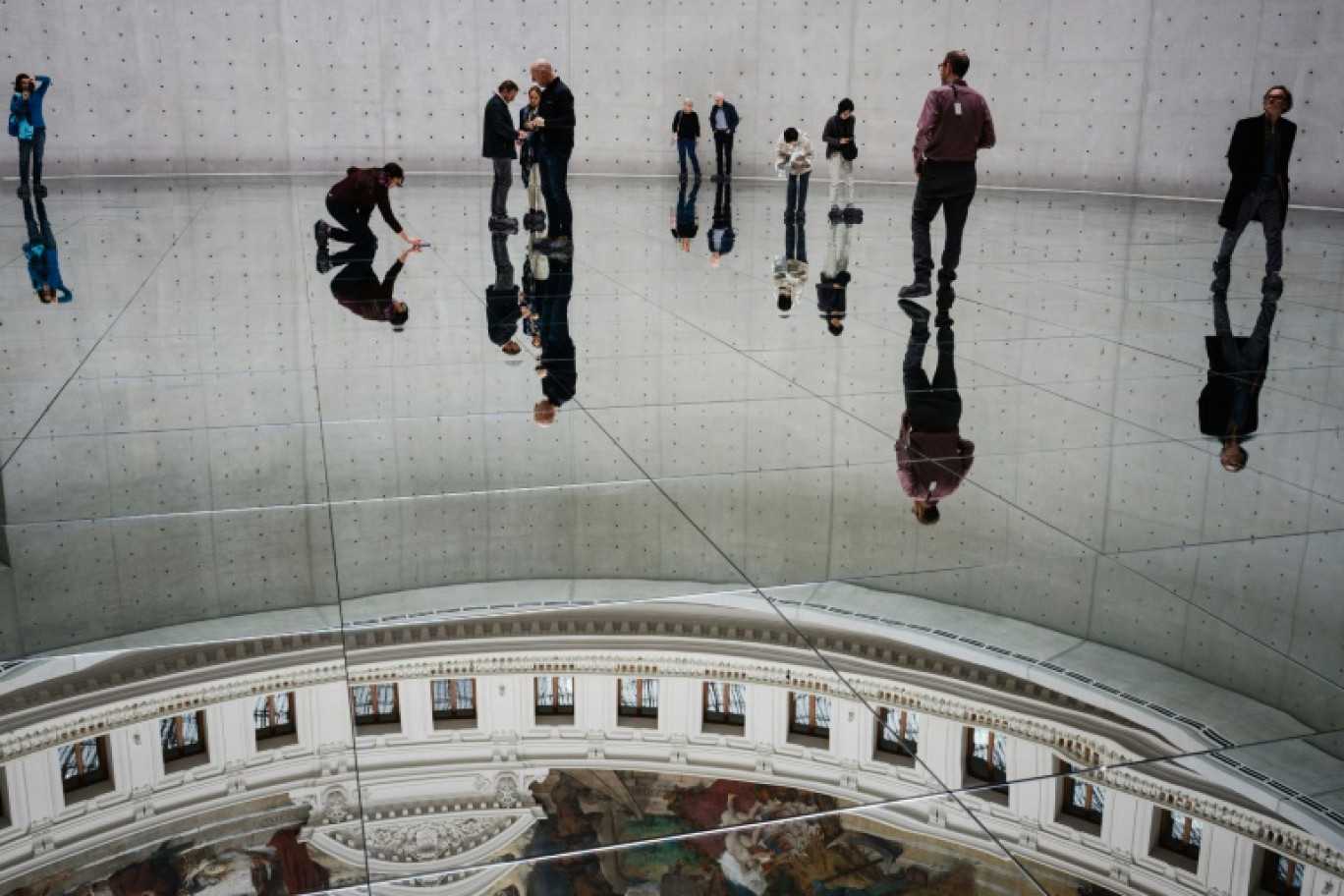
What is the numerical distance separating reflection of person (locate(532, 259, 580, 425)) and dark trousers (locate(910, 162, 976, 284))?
284cm

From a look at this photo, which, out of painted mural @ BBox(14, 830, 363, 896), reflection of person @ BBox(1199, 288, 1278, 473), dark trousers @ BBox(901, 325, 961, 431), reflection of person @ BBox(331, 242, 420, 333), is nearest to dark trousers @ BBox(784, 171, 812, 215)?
reflection of person @ BBox(331, 242, 420, 333)

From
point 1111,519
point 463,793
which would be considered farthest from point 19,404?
point 1111,519

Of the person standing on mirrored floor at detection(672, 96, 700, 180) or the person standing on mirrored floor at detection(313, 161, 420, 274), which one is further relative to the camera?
the person standing on mirrored floor at detection(672, 96, 700, 180)

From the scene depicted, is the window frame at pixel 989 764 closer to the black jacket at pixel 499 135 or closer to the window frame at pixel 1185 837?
the window frame at pixel 1185 837

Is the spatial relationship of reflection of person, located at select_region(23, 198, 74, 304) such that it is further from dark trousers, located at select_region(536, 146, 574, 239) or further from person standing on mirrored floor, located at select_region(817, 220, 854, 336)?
person standing on mirrored floor, located at select_region(817, 220, 854, 336)

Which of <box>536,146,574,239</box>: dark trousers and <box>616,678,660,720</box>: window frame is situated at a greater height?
<box>536,146,574,239</box>: dark trousers

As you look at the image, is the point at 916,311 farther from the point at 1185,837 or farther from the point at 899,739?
the point at 1185,837

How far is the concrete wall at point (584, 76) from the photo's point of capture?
2247 cm

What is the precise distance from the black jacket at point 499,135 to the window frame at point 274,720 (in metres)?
12.2

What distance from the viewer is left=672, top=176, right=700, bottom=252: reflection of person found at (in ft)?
46.5

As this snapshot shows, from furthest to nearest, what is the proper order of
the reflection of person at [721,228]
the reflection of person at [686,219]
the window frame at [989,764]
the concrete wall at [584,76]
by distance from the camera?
the concrete wall at [584,76], the reflection of person at [686,219], the reflection of person at [721,228], the window frame at [989,764]

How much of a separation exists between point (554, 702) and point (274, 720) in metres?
0.63

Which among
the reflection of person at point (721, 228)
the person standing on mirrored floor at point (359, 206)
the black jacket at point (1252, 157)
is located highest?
the black jacket at point (1252, 157)

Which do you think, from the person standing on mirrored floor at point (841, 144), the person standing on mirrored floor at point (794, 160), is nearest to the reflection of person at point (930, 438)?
the person standing on mirrored floor at point (794, 160)
